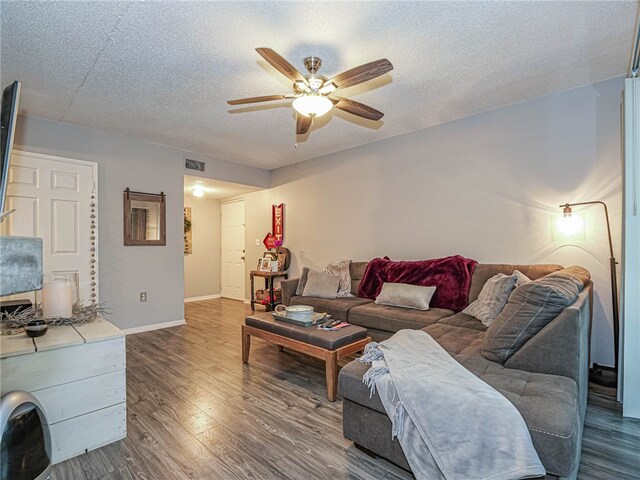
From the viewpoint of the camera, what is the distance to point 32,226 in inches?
140

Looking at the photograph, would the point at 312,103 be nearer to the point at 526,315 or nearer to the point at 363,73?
the point at 363,73

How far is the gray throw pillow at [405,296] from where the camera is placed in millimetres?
3447

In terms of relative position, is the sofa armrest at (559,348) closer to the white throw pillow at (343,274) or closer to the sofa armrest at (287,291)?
the white throw pillow at (343,274)

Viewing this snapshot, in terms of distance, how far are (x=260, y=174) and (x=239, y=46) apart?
12.6 feet

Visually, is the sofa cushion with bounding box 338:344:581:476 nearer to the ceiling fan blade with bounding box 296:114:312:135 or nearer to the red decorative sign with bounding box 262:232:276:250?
the ceiling fan blade with bounding box 296:114:312:135

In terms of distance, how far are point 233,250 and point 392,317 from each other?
4783mm

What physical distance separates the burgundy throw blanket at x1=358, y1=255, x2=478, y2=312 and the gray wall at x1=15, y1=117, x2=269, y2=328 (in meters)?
2.87

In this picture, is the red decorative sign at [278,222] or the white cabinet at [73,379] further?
the red decorative sign at [278,222]

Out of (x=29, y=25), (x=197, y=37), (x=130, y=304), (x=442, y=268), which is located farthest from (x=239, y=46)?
(x=130, y=304)

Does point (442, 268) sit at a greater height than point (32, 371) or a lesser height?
greater

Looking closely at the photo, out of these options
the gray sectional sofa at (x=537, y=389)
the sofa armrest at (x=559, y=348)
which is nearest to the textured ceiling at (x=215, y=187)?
the gray sectional sofa at (x=537, y=389)

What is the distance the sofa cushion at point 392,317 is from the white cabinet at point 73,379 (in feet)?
7.44

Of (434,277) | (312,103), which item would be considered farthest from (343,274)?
(312,103)

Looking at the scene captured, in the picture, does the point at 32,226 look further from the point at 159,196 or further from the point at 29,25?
the point at 29,25
